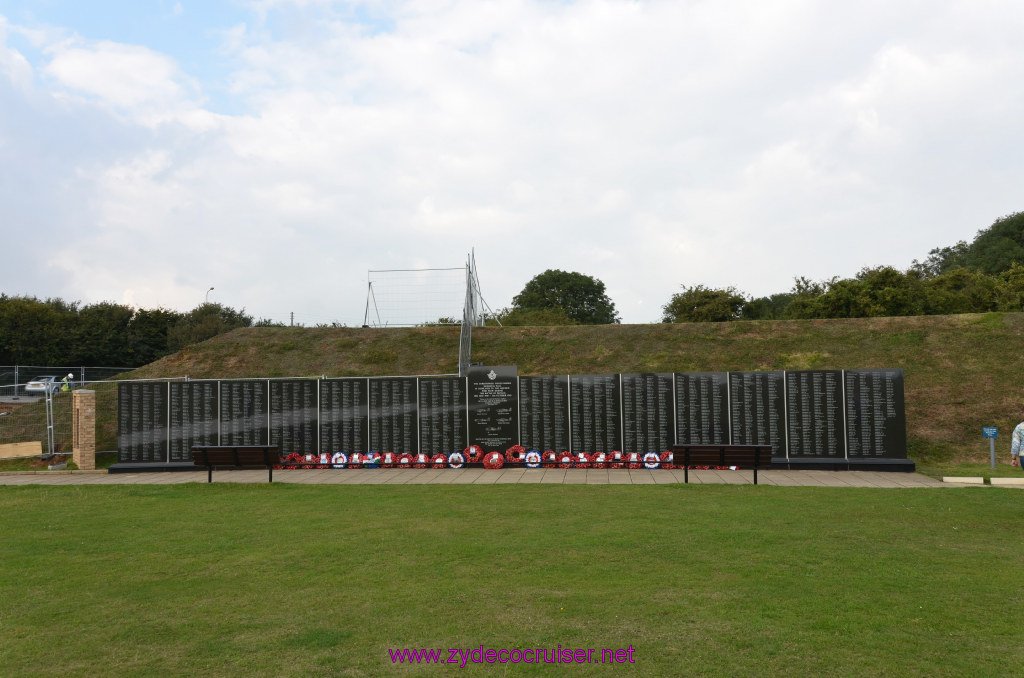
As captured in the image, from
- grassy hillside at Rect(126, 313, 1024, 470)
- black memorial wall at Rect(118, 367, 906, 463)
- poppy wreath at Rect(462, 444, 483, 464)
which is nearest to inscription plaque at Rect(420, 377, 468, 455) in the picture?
black memorial wall at Rect(118, 367, 906, 463)

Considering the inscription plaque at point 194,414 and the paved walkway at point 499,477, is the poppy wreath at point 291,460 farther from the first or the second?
the inscription plaque at point 194,414

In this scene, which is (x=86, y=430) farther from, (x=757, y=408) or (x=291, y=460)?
(x=757, y=408)

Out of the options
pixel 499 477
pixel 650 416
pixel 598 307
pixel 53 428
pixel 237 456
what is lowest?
pixel 499 477

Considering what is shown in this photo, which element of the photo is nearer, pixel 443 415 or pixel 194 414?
pixel 443 415

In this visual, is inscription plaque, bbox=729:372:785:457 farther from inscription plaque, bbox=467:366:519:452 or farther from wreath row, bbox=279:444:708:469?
inscription plaque, bbox=467:366:519:452

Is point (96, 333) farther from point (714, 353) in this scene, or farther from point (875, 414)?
point (875, 414)

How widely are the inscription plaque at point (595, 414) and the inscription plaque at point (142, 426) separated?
9.97 meters

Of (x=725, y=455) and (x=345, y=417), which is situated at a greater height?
(x=345, y=417)

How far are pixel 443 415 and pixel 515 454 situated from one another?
1.97 metres

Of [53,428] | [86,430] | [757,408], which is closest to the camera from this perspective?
[757,408]

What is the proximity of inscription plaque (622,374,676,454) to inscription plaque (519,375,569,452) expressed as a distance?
1.42 metres

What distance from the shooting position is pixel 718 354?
71.4ft

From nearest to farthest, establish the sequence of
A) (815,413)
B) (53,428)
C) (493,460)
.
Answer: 1. (815,413)
2. (493,460)
3. (53,428)

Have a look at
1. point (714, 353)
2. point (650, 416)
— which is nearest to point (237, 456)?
point (650, 416)
